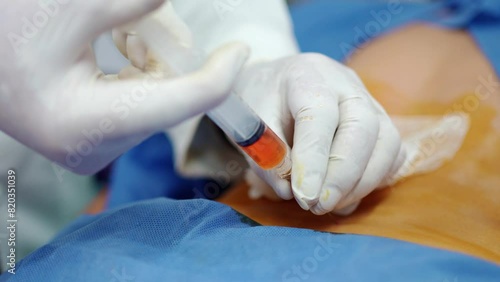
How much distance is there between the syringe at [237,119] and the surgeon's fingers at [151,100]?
43 millimetres

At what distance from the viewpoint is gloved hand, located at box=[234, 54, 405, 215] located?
685mm

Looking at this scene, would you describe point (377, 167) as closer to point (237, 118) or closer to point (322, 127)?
point (322, 127)

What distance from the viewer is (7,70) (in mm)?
539

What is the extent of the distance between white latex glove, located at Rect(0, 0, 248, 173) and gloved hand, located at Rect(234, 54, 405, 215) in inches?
6.0

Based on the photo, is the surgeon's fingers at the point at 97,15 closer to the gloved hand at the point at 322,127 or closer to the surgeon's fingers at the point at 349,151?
the gloved hand at the point at 322,127

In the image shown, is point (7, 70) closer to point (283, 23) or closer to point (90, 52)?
point (90, 52)

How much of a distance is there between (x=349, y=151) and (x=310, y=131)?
54mm

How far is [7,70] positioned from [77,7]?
85 millimetres

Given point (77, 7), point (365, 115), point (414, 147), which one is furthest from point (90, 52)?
point (414, 147)

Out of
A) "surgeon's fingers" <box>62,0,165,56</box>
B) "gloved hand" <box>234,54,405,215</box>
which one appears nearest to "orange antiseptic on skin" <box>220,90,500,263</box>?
"gloved hand" <box>234,54,405,215</box>

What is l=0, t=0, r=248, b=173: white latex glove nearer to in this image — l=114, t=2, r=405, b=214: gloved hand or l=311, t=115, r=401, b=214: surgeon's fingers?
l=114, t=2, r=405, b=214: gloved hand

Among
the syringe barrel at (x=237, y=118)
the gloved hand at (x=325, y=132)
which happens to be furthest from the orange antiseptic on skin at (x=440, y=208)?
the syringe barrel at (x=237, y=118)

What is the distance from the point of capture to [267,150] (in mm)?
664

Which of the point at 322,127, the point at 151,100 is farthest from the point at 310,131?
the point at 151,100
